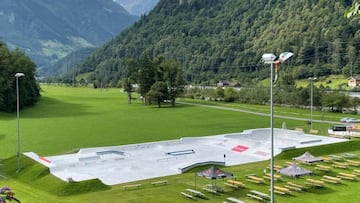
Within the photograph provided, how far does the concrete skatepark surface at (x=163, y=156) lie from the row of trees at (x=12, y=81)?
4086 cm

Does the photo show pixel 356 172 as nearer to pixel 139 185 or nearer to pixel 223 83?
pixel 139 185

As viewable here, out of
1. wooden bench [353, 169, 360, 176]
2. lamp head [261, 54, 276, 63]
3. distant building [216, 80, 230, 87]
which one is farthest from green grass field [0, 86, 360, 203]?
distant building [216, 80, 230, 87]

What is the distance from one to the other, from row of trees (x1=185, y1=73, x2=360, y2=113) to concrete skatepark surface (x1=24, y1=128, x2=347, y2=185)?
3073 cm

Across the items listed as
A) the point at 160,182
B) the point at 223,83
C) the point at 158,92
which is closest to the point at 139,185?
the point at 160,182

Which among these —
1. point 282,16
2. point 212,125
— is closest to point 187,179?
point 212,125

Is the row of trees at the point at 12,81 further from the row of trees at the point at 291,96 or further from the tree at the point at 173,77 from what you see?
the row of trees at the point at 291,96

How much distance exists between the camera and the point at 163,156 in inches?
1556

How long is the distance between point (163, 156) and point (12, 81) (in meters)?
48.9

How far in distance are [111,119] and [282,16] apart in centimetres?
11531

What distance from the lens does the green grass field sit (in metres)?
27.4

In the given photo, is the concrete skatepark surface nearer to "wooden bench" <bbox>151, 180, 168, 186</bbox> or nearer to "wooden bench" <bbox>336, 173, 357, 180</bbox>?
"wooden bench" <bbox>151, 180, 168, 186</bbox>

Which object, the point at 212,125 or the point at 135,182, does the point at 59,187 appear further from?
the point at 212,125

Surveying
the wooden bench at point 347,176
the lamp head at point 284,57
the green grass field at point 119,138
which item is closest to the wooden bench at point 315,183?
the green grass field at point 119,138

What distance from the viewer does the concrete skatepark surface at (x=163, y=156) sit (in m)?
33.6
